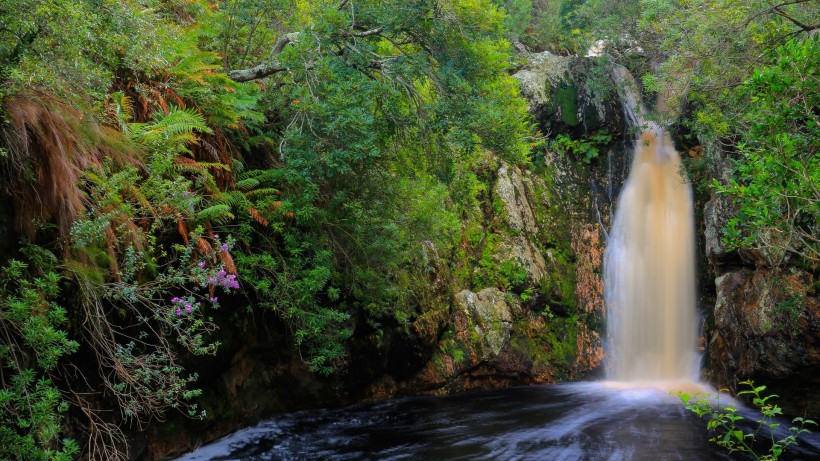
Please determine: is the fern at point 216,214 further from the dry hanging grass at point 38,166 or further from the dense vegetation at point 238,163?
the dry hanging grass at point 38,166

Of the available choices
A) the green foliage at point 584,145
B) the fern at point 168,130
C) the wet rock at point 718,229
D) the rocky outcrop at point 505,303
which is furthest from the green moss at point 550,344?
the fern at point 168,130

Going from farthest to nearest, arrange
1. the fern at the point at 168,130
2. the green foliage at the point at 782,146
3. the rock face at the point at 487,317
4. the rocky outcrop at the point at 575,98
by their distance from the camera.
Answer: the rocky outcrop at the point at 575,98 < the rock face at the point at 487,317 < the fern at the point at 168,130 < the green foliage at the point at 782,146

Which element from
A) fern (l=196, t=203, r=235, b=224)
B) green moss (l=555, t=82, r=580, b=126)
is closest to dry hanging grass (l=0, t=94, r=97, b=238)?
fern (l=196, t=203, r=235, b=224)

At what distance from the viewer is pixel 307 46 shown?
6824 mm

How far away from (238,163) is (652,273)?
1166 centimetres

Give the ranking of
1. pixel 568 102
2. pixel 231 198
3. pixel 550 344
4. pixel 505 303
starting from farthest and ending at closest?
1. pixel 568 102
2. pixel 550 344
3. pixel 505 303
4. pixel 231 198

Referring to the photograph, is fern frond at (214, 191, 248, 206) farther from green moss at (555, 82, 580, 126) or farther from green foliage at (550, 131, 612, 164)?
green moss at (555, 82, 580, 126)

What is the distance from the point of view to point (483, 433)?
8.43m

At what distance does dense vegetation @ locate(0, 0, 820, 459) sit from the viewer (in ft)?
14.2

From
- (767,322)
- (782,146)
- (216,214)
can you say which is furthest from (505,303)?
(782,146)

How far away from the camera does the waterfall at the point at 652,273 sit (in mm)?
13578

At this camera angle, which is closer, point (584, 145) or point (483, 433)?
point (483, 433)

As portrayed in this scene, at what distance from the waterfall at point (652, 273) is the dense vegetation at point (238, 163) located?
445 cm

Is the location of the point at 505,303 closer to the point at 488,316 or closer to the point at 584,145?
the point at 488,316
